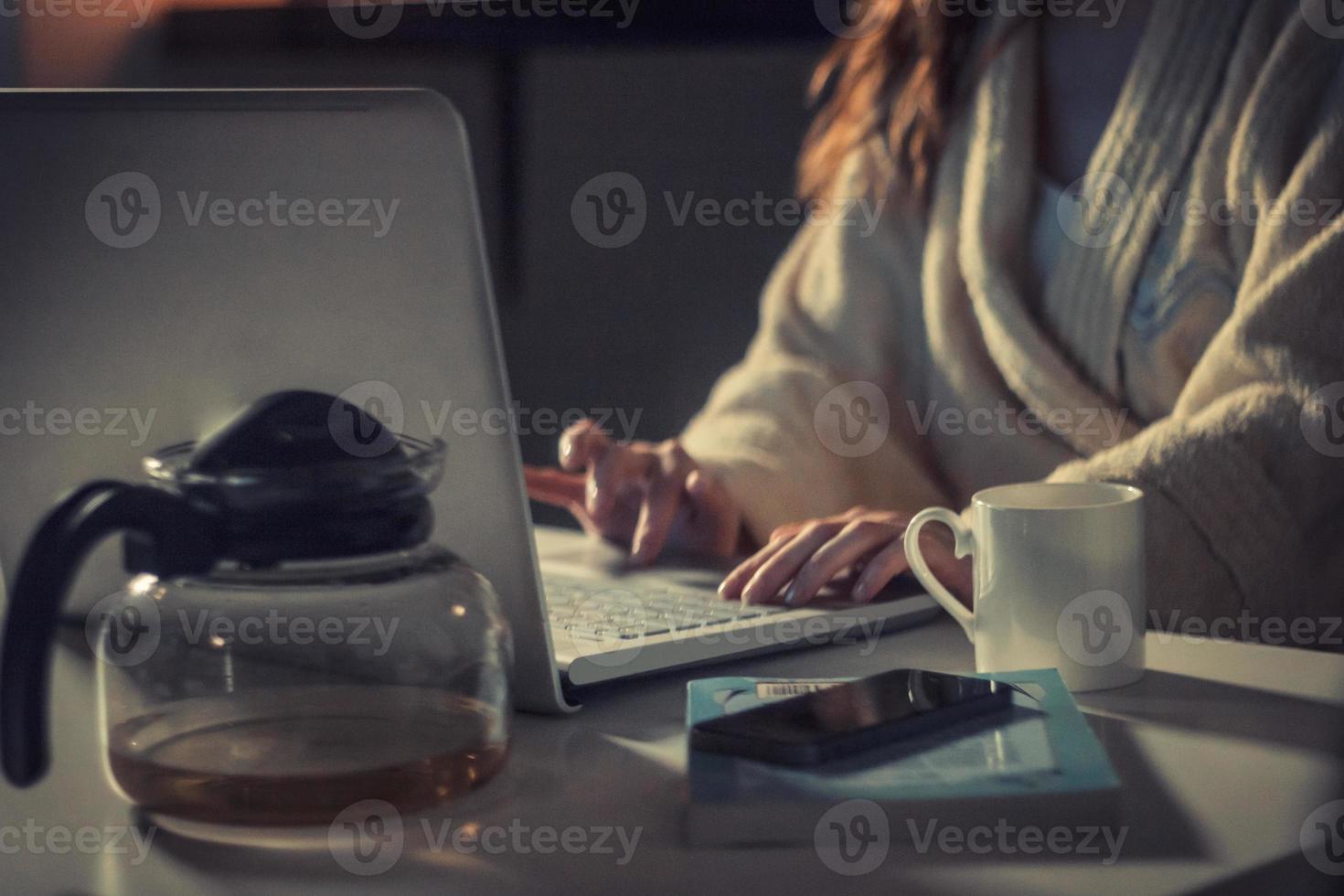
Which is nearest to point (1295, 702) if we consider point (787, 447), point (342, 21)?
point (787, 447)

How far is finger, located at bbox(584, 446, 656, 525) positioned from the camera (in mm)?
1082

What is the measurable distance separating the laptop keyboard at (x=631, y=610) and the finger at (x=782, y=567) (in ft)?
0.03

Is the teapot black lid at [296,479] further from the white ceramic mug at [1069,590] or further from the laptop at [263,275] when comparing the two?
the white ceramic mug at [1069,590]

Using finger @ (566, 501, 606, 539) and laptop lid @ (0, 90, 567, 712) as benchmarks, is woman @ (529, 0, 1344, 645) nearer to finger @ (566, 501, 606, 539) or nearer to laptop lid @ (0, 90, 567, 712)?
finger @ (566, 501, 606, 539)

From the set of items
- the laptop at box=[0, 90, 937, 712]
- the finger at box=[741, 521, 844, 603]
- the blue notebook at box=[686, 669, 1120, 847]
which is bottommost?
the finger at box=[741, 521, 844, 603]

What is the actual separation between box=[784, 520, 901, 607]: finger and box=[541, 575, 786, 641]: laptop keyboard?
2 cm

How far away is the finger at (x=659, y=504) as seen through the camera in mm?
1005

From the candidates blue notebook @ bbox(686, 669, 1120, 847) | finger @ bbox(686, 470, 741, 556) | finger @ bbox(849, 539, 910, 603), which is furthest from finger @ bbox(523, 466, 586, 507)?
blue notebook @ bbox(686, 669, 1120, 847)

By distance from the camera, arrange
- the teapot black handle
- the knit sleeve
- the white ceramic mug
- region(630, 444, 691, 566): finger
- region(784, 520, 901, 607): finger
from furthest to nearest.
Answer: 1. the knit sleeve
2. region(630, 444, 691, 566): finger
3. region(784, 520, 901, 607): finger
4. the white ceramic mug
5. the teapot black handle

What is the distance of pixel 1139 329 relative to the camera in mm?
1376

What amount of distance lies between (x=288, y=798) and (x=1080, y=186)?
1.17 meters

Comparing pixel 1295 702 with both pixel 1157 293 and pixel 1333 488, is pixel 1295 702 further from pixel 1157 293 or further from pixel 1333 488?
pixel 1157 293

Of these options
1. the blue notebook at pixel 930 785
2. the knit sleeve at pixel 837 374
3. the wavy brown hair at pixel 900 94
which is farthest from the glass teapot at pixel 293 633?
the wavy brown hair at pixel 900 94

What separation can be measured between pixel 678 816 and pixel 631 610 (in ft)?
0.96
